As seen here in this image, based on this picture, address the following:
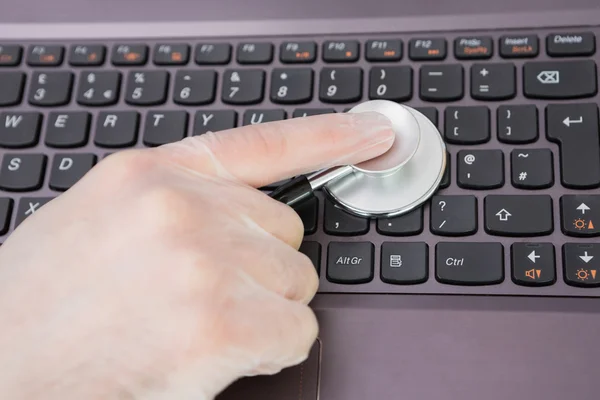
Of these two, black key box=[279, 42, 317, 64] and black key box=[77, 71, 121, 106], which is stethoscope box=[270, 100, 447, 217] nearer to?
black key box=[279, 42, 317, 64]

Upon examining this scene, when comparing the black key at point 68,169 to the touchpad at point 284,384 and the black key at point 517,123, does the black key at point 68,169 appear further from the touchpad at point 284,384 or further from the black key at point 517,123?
the black key at point 517,123

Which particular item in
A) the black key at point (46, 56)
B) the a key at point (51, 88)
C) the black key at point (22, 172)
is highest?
the black key at point (46, 56)

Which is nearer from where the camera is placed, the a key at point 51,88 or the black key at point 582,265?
the black key at point 582,265

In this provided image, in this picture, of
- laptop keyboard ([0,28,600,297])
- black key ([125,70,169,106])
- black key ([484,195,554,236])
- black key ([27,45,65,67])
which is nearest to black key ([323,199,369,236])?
laptop keyboard ([0,28,600,297])

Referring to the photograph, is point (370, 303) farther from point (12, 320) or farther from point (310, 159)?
point (12, 320)

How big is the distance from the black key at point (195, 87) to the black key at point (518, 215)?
28 centimetres

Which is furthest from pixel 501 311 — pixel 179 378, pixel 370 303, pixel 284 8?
pixel 284 8

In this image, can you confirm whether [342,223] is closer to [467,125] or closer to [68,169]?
[467,125]

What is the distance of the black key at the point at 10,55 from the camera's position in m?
0.69

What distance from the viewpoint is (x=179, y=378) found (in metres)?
0.50

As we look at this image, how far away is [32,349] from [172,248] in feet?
0.43

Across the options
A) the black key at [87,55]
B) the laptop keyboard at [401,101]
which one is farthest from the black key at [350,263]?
the black key at [87,55]

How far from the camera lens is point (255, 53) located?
658 millimetres

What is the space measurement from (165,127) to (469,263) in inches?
12.1
